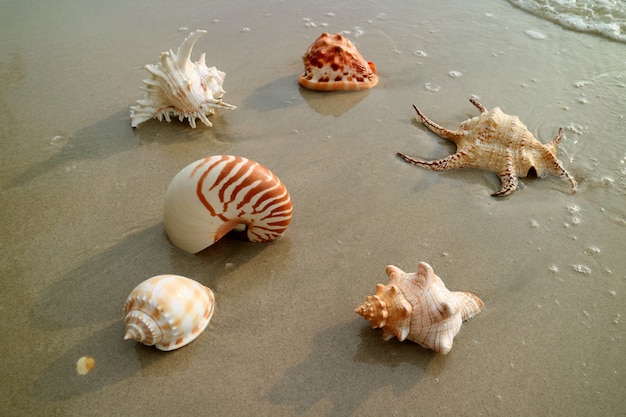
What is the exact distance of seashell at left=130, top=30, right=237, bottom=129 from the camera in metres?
3.91

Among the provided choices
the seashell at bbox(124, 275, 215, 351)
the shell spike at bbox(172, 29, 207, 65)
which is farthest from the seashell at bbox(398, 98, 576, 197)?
the seashell at bbox(124, 275, 215, 351)

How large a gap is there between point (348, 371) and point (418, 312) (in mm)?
518

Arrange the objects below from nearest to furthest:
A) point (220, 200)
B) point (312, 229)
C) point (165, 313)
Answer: point (165, 313) → point (220, 200) → point (312, 229)

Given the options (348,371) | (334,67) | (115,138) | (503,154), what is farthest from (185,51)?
(348,371)

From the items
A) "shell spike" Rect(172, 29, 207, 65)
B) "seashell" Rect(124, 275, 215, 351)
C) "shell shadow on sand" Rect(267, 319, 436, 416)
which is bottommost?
"shell shadow on sand" Rect(267, 319, 436, 416)

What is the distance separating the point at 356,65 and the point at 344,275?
272 centimetres

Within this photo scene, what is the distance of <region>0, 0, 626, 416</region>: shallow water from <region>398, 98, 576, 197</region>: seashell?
4.7 inches

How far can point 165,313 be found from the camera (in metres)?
2.38

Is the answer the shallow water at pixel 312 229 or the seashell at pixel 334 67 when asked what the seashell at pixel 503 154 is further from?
the seashell at pixel 334 67

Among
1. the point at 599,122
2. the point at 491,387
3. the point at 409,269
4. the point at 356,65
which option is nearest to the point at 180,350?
the point at 409,269

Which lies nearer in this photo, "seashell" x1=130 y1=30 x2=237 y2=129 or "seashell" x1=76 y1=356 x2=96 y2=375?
"seashell" x1=76 y1=356 x2=96 y2=375

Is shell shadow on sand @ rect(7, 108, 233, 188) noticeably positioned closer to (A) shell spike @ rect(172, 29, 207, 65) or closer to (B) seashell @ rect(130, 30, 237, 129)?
(B) seashell @ rect(130, 30, 237, 129)

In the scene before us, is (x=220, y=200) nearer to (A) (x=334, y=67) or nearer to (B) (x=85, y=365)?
(B) (x=85, y=365)

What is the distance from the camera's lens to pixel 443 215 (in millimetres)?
3428
